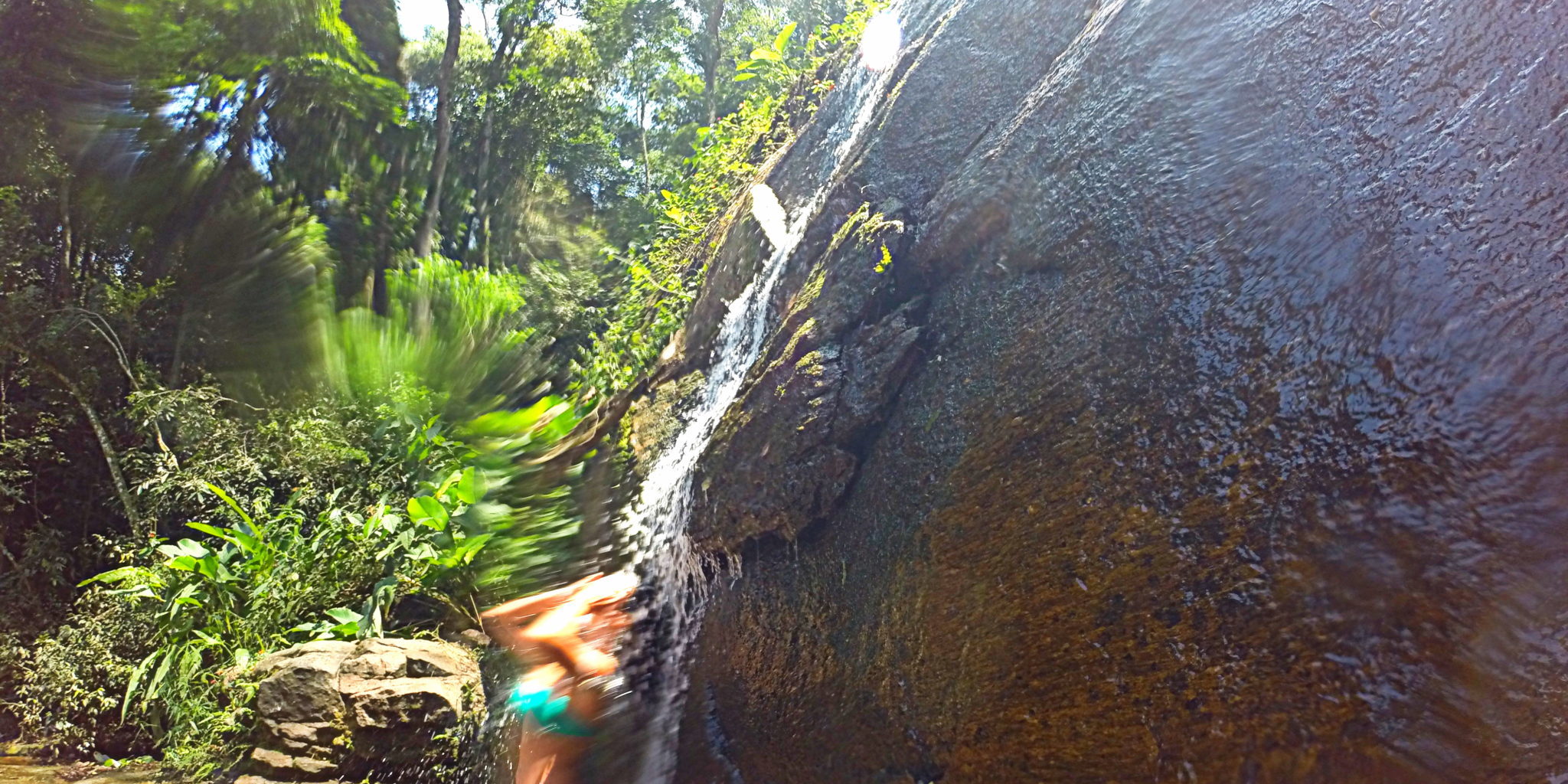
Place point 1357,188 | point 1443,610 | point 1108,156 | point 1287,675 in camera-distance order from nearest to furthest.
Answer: point 1443,610 → point 1287,675 → point 1357,188 → point 1108,156

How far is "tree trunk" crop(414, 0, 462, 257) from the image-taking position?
33.8 ft

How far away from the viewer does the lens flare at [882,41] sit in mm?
5621

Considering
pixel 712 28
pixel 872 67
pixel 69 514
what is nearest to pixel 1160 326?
pixel 872 67

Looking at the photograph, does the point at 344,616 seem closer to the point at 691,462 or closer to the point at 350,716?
the point at 350,716

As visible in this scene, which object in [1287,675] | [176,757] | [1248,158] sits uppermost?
[1248,158]

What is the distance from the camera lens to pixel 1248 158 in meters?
2.26

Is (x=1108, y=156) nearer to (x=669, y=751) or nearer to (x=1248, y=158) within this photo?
(x=1248, y=158)

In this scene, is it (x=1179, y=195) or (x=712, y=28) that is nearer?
(x=1179, y=195)

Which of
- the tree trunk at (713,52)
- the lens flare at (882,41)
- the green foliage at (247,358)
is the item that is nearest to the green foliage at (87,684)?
the green foliage at (247,358)

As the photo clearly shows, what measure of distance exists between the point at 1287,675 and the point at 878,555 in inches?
51.9

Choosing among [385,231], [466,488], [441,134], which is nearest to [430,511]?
[466,488]

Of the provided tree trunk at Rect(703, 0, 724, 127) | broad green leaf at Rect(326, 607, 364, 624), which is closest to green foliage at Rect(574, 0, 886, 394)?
broad green leaf at Rect(326, 607, 364, 624)

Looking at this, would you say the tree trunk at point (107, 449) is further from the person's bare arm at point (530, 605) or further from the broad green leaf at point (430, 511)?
the person's bare arm at point (530, 605)

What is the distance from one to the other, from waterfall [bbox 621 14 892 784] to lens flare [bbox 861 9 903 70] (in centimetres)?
8
